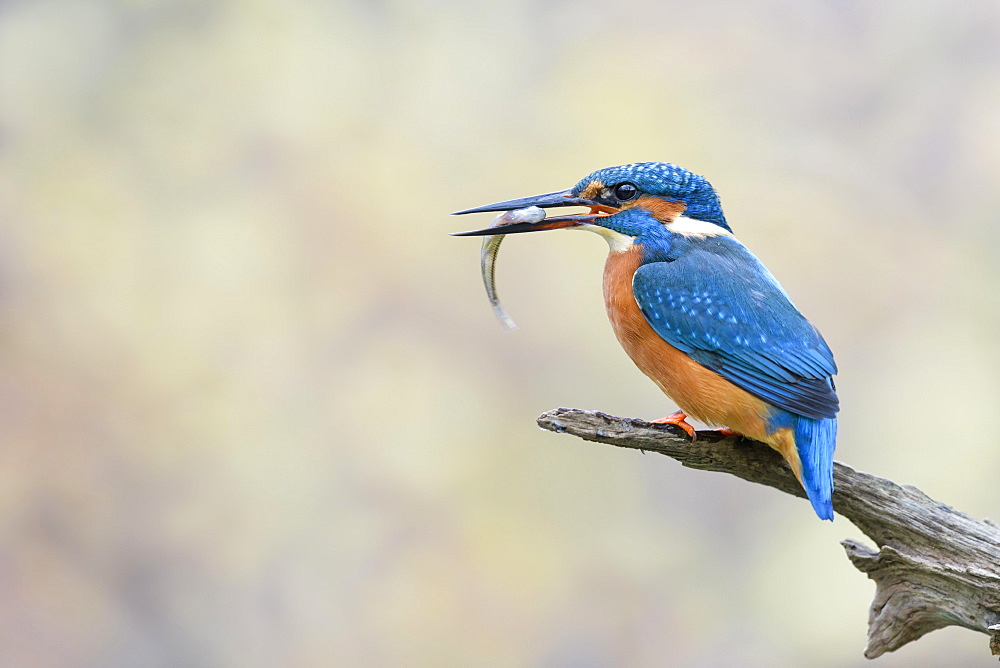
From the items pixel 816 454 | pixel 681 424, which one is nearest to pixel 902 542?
pixel 816 454

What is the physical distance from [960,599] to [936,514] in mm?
184

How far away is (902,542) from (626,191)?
1.00m

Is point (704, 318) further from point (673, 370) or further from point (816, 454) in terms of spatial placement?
point (816, 454)

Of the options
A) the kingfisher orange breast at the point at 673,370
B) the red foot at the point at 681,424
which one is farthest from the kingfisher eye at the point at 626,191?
the red foot at the point at 681,424

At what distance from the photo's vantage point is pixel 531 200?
2176mm

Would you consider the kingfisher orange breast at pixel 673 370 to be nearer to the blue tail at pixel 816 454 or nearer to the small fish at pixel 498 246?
the blue tail at pixel 816 454

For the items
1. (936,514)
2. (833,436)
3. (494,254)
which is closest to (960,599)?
(936,514)

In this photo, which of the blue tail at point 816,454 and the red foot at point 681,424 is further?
the red foot at point 681,424

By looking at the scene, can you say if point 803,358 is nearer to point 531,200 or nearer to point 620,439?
point 620,439

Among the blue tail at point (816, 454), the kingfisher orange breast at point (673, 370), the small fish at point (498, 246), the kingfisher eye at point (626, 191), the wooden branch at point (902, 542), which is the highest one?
the kingfisher eye at point (626, 191)

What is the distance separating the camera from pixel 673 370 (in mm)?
2082

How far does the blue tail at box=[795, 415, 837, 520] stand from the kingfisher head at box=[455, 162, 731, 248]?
1.57ft

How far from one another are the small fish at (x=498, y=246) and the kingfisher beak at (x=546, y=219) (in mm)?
13

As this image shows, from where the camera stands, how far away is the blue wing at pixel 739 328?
199cm
